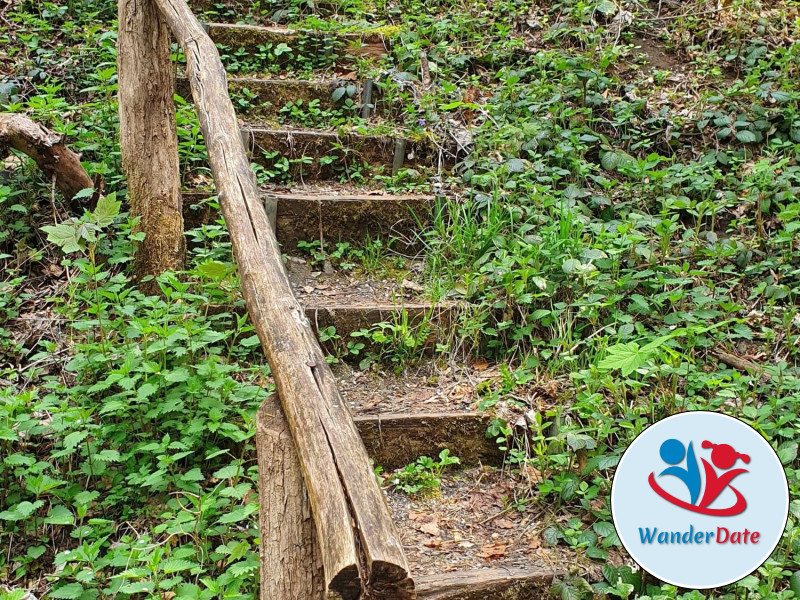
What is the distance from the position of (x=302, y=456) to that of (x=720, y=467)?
3.94ft

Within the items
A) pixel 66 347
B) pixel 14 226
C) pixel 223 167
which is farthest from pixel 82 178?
pixel 223 167

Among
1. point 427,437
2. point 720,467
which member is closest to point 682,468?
point 720,467

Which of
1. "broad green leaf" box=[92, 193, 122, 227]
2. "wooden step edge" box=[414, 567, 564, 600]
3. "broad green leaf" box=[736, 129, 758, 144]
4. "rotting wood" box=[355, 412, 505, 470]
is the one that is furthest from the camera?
"broad green leaf" box=[736, 129, 758, 144]

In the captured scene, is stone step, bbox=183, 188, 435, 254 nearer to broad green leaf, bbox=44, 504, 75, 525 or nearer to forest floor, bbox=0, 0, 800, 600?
forest floor, bbox=0, 0, 800, 600

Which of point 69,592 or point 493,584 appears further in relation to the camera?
point 493,584

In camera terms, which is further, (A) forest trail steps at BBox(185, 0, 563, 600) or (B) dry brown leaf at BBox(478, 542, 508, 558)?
(B) dry brown leaf at BBox(478, 542, 508, 558)

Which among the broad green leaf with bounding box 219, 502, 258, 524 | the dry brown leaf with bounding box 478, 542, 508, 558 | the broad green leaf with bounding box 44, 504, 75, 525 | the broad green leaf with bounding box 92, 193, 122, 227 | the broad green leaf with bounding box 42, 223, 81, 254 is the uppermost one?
the broad green leaf with bounding box 92, 193, 122, 227

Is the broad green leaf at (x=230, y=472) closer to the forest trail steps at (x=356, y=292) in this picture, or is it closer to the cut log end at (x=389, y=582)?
the forest trail steps at (x=356, y=292)

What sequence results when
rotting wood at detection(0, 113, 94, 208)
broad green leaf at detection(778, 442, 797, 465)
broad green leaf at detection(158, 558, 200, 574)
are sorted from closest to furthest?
broad green leaf at detection(158, 558, 200, 574) < broad green leaf at detection(778, 442, 797, 465) < rotting wood at detection(0, 113, 94, 208)

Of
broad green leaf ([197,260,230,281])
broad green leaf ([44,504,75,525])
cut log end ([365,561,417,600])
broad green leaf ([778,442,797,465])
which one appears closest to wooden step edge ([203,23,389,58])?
broad green leaf ([197,260,230,281])

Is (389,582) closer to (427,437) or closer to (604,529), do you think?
(604,529)

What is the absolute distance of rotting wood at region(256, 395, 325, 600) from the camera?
1.96m

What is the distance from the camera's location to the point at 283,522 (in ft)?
6.66

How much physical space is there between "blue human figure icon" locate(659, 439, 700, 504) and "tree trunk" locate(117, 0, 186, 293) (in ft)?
9.22
